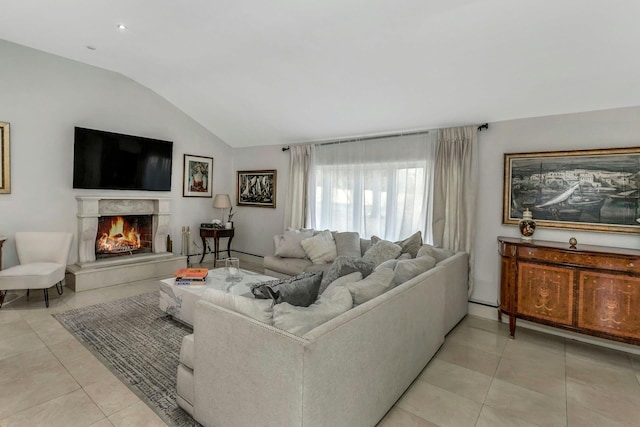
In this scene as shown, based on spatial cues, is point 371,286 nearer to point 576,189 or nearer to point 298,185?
point 576,189

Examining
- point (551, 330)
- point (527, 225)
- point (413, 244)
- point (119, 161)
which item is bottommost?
point (551, 330)

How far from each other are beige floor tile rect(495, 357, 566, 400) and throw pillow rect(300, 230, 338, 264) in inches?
93.8

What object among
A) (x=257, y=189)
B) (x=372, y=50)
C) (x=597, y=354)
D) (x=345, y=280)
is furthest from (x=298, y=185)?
(x=597, y=354)

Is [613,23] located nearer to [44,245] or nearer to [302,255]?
[302,255]

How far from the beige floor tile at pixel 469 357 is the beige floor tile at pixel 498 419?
0.53 m

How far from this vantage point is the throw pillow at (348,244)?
15.2ft

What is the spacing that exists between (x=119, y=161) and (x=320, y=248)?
343 centimetres

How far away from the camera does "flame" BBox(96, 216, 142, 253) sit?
5.23 m

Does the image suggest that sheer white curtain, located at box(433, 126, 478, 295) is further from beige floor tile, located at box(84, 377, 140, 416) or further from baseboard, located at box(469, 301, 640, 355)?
beige floor tile, located at box(84, 377, 140, 416)

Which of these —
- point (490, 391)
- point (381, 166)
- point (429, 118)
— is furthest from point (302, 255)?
point (490, 391)

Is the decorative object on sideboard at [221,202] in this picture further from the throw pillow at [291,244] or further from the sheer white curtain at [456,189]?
the sheer white curtain at [456,189]

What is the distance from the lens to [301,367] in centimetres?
143

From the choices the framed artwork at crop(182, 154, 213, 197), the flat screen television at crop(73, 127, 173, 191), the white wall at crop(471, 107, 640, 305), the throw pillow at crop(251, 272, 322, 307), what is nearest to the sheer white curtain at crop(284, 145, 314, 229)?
the framed artwork at crop(182, 154, 213, 197)

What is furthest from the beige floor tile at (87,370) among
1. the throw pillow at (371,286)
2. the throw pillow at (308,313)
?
the throw pillow at (371,286)
